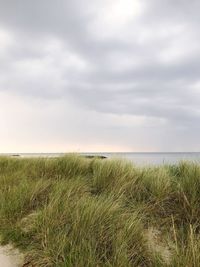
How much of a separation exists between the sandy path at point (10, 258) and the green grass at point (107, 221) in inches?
3.9

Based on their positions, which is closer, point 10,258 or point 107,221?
point 10,258

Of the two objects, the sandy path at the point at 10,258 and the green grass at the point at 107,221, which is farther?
the sandy path at the point at 10,258

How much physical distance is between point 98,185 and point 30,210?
5.09 ft

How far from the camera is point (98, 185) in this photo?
6.43 meters

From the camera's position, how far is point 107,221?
14.9 feet

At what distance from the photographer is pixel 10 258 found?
168 inches

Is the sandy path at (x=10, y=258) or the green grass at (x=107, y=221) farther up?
the green grass at (x=107, y=221)

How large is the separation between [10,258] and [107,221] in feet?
4.32

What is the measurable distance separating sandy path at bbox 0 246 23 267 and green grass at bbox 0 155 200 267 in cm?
10

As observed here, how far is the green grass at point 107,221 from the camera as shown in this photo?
382cm

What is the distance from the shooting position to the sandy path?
4167 millimetres

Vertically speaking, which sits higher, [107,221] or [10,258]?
[107,221]

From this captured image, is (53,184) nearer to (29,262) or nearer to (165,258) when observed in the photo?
(29,262)

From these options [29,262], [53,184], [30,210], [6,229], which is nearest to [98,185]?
[53,184]
